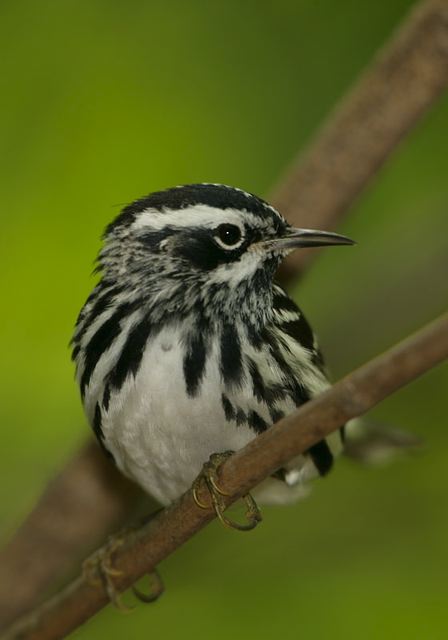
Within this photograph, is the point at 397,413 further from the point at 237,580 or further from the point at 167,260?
the point at 167,260

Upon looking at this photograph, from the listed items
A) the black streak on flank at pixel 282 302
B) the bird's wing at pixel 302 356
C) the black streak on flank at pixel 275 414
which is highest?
the black streak on flank at pixel 282 302

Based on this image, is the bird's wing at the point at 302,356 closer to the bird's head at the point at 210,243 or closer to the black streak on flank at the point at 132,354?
the bird's head at the point at 210,243

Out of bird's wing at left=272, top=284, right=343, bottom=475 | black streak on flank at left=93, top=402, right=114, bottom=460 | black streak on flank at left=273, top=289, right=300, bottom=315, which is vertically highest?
black streak on flank at left=273, top=289, right=300, bottom=315

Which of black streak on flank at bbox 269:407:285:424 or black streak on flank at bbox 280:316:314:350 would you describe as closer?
black streak on flank at bbox 269:407:285:424

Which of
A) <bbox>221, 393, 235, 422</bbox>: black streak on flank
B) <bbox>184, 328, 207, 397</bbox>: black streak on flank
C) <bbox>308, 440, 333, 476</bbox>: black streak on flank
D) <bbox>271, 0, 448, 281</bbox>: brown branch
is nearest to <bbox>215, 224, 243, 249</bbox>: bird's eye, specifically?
<bbox>184, 328, 207, 397</bbox>: black streak on flank

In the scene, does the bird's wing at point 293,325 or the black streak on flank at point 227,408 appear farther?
the bird's wing at point 293,325

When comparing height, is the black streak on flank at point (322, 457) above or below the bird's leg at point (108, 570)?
above

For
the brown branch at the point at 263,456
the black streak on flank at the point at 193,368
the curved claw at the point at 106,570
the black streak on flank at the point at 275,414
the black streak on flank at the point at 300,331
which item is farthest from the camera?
the curved claw at the point at 106,570

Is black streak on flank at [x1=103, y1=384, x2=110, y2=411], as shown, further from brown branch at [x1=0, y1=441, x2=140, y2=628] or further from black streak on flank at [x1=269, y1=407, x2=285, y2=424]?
brown branch at [x1=0, y1=441, x2=140, y2=628]

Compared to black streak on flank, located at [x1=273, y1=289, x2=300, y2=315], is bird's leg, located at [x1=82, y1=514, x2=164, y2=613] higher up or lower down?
lower down

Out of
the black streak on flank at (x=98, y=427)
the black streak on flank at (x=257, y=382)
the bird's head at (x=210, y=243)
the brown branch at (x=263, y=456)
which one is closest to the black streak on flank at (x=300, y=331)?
the bird's head at (x=210, y=243)
